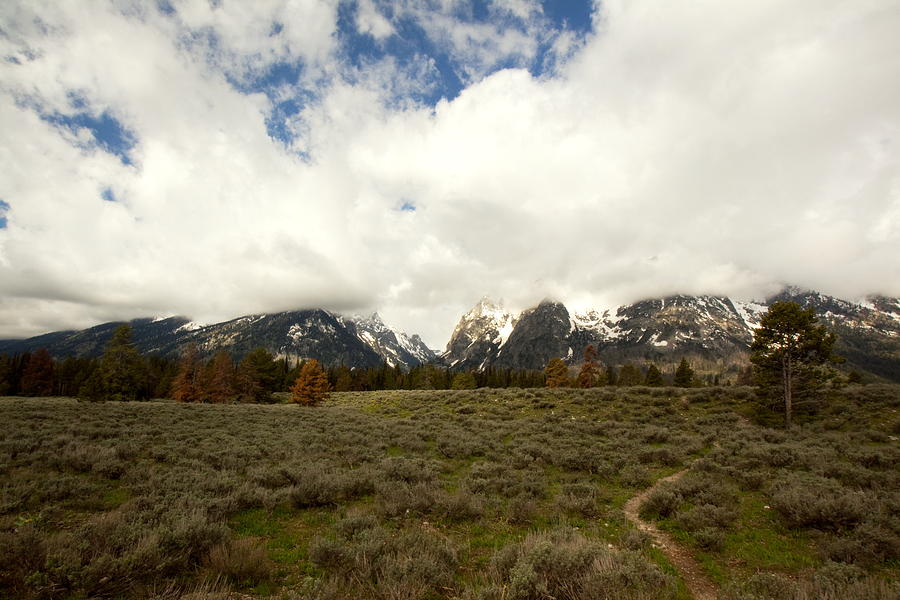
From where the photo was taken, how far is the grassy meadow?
6156mm

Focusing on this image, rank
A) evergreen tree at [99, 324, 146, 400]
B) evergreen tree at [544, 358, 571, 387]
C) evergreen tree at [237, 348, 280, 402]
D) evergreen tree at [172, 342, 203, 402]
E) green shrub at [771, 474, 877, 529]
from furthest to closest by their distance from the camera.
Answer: evergreen tree at [544, 358, 571, 387] < evergreen tree at [237, 348, 280, 402] < evergreen tree at [172, 342, 203, 402] < evergreen tree at [99, 324, 146, 400] < green shrub at [771, 474, 877, 529]

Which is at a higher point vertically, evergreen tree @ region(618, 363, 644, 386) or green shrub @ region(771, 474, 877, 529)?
green shrub @ region(771, 474, 877, 529)

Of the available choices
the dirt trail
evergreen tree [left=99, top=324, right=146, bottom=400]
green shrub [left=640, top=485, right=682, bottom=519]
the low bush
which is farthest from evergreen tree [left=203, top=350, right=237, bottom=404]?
the low bush

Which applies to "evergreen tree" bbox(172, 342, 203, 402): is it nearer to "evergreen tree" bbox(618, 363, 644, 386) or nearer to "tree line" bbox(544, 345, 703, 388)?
"tree line" bbox(544, 345, 703, 388)

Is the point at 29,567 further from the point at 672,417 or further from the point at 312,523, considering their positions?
the point at 672,417

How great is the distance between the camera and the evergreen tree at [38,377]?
225 ft

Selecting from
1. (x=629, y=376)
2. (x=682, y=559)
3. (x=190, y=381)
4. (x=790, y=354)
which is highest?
(x=790, y=354)

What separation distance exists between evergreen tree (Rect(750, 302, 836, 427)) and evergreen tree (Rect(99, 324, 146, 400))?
60.2m

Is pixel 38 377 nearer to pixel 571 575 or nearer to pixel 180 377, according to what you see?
pixel 180 377

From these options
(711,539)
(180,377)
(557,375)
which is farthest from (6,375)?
(711,539)

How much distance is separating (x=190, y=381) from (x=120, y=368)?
15.3 m

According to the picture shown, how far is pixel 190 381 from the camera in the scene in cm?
5506

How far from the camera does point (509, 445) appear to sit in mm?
20266

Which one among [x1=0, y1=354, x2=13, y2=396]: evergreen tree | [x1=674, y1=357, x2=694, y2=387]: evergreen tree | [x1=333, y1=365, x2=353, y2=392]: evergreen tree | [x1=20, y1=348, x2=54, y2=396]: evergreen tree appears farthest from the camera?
[x1=333, y1=365, x2=353, y2=392]: evergreen tree
